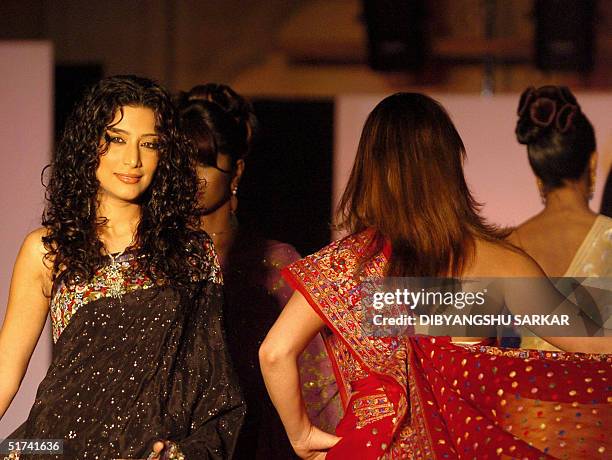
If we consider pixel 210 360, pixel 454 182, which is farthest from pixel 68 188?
pixel 454 182

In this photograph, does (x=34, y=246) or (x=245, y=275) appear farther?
(x=245, y=275)

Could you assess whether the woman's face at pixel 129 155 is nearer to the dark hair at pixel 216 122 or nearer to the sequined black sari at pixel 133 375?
the sequined black sari at pixel 133 375

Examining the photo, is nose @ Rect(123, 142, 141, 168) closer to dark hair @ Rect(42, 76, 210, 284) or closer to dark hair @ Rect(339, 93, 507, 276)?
dark hair @ Rect(42, 76, 210, 284)

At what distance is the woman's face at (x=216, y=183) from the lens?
3090 millimetres

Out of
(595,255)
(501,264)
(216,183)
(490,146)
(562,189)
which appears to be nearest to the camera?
(501,264)

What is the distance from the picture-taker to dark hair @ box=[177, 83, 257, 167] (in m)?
3.13

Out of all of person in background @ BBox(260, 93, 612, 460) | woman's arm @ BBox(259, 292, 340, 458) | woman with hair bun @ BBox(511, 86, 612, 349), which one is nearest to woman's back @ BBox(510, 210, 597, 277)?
woman with hair bun @ BBox(511, 86, 612, 349)

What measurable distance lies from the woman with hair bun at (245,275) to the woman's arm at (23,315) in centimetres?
80

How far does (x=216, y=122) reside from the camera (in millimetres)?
3205

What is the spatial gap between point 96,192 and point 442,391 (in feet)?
2.81

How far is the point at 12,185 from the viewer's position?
3.74m

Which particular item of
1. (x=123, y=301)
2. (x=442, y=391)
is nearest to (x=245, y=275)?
(x=123, y=301)

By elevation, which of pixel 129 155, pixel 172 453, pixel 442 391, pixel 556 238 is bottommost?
pixel 172 453

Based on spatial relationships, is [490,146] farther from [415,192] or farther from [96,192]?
[96,192]
